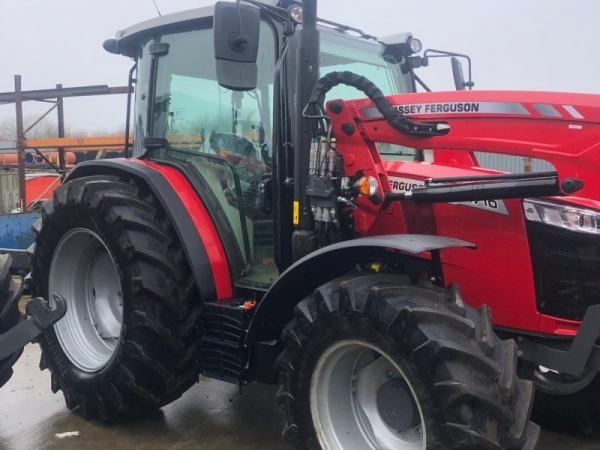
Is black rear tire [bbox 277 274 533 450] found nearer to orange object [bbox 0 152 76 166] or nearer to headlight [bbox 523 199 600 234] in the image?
headlight [bbox 523 199 600 234]

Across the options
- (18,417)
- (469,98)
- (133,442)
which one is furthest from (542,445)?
(18,417)

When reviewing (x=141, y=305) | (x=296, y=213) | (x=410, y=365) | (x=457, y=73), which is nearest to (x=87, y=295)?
(x=141, y=305)

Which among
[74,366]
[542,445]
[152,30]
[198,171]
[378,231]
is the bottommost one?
[542,445]

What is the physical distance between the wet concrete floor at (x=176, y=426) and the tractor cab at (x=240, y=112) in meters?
0.88

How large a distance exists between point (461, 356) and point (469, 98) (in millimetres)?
1234

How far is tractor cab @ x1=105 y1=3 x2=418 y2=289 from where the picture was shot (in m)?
3.52

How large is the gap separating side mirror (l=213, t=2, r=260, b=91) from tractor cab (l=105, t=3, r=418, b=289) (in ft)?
0.77

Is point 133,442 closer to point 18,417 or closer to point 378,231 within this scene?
point 18,417

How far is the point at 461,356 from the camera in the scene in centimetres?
248

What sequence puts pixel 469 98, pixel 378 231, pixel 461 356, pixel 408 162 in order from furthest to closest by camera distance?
pixel 408 162 < pixel 378 231 < pixel 469 98 < pixel 461 356

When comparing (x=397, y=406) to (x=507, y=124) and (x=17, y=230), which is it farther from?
(x=17, y=230)

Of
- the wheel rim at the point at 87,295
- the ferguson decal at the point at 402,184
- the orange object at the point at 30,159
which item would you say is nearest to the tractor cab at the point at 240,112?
the ferguson decal at the point at 402,184

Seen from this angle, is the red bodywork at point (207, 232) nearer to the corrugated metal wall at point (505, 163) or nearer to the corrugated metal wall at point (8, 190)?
the corrugated metal wall at point (505, 163)

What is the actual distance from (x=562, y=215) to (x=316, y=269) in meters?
1.12
